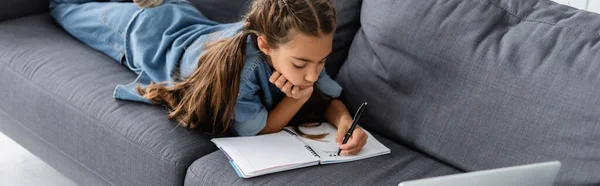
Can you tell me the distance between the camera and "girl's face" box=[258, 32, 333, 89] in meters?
1.85

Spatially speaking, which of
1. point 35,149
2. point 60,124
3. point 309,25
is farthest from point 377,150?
point 35,149

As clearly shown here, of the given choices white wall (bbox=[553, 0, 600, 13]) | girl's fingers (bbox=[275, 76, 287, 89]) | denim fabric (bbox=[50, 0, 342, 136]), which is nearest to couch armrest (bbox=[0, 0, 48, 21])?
denim fabric (bbox=[50, 0, 342, 136])

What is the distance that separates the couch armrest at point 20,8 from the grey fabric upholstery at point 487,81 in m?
1.12

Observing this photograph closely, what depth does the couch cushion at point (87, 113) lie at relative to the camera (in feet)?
6.35

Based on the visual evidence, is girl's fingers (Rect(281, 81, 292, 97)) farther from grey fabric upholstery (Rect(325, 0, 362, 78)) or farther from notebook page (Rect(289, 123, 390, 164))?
grey fabric upholstery (Rect(325, 0, 362, 78))

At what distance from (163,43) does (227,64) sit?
0.36 metres

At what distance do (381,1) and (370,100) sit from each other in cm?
27

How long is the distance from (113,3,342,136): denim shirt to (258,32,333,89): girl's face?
0.12 metres

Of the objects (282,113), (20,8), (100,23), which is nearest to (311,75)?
(282,113)

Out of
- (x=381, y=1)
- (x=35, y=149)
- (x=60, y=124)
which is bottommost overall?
(x=35, y=149)

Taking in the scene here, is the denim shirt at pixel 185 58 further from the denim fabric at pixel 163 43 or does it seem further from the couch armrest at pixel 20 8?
the couch armrest at pixel 20 8

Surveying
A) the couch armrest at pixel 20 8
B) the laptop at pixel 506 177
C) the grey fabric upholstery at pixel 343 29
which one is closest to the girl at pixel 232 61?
the grey fabric upholstery at pixel 343 29

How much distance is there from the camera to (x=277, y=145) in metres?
1.95

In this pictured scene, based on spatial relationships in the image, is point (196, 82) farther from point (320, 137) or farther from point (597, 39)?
point (597, 39)
